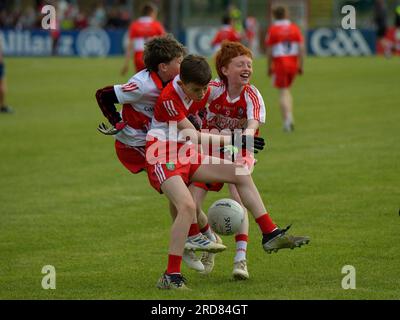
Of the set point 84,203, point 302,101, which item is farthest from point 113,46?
point 84,203

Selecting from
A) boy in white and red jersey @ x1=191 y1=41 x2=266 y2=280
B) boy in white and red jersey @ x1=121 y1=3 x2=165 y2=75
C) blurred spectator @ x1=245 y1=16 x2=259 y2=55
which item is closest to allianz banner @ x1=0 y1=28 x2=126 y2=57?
blurred spectator @ x1=245 y1=16 x2=259 y2=55

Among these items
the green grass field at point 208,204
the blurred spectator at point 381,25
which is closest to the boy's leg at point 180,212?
the green grass field at point 208,204

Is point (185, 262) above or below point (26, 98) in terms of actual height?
below

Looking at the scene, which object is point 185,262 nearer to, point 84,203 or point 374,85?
point 84,203

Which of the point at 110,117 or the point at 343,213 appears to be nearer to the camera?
the point at 110,117

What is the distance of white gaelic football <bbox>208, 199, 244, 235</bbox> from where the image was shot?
8383mm

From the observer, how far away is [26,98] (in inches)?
1096

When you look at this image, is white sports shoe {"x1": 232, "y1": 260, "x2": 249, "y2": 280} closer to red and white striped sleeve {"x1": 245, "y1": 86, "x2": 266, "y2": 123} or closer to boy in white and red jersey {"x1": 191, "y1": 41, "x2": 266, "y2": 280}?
boy in white and red jersey {"x1": 191, "y1": 41, "x2": 266, "y2": 280}

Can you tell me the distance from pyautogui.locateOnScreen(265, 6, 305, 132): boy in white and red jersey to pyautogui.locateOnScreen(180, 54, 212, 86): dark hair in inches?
489

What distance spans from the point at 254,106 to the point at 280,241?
120 cm

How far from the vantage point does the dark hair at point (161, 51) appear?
27.7 feet

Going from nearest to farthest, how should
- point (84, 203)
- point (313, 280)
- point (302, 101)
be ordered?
point (313, 280) → point (84, 203) → point (302, 101)

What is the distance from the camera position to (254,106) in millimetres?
8469

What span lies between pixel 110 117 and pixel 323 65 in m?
30.3
